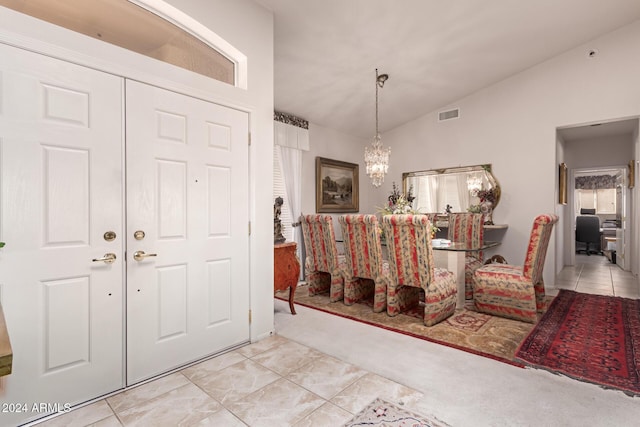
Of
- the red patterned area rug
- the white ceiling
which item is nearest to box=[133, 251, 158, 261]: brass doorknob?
the white ceiling

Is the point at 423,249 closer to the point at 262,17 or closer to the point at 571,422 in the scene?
the point at 571,422

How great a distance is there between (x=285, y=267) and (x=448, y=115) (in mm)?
4371

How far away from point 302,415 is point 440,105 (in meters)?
5.67

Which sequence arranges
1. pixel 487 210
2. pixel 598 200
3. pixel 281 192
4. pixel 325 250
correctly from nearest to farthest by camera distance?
pixel 325 250 < pixel 281 192 < pixel 487 210 < pixel 598 200

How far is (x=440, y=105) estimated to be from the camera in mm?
5891

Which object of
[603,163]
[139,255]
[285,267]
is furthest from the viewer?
[603,163]

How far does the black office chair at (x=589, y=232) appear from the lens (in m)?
8.08

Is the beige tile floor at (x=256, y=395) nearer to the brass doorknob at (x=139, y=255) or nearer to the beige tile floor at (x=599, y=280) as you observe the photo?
the brass doorknob at (x=139, y=255)

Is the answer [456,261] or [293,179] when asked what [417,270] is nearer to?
[456,261]

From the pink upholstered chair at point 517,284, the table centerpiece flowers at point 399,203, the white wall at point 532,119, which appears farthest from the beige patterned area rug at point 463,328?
the white wall at point 532,119

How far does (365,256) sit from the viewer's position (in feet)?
12.3

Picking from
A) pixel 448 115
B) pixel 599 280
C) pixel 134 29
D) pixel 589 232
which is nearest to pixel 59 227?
pixel 134 29

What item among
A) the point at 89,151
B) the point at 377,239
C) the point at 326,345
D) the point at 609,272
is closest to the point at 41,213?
the point at 89,151

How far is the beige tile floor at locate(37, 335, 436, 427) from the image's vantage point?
70.1 inches
